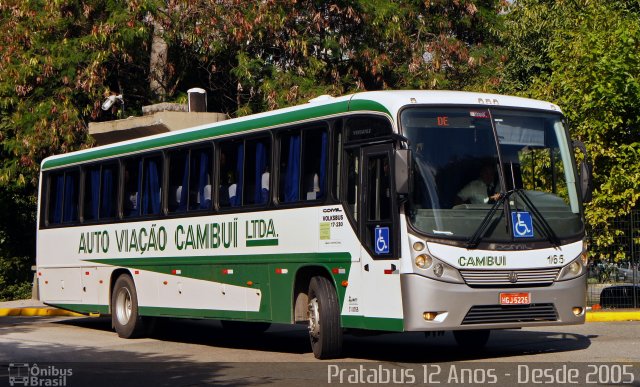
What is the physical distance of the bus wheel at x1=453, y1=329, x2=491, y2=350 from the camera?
52.2 feet

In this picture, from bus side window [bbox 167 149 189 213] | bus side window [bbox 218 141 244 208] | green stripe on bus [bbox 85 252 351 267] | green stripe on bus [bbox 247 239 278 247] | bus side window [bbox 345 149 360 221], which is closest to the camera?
bus side window [bbox 345 149 360 221]

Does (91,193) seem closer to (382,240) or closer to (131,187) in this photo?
(131,187)

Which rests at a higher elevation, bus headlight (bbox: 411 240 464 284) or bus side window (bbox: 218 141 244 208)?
bus side window (bbox: 218 141 244 208)

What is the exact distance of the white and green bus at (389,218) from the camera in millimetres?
13648

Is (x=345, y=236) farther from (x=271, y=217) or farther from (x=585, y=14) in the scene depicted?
(x=585, y=14)

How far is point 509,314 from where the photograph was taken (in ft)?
45.3

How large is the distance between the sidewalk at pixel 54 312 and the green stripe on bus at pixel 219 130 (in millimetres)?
5215

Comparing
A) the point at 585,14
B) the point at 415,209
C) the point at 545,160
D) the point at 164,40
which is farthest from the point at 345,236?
the point at 164,40

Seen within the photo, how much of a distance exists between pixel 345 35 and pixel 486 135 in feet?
65.8

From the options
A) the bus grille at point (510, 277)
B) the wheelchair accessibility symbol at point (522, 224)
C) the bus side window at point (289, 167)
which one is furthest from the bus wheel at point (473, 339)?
the bus side window at point (289, 167)

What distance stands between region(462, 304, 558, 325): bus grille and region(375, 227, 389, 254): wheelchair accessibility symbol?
1216 millimetres

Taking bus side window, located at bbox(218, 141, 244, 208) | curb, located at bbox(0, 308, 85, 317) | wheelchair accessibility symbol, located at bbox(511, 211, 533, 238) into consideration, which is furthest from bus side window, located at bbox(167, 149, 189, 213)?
curb, located at bbox(0, 308, 85, 317)

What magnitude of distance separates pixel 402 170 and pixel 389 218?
2.52 feet

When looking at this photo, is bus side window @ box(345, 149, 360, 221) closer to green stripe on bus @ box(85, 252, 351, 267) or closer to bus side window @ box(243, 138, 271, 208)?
green stripe on bus @ box(85, 252, 351, 267)
